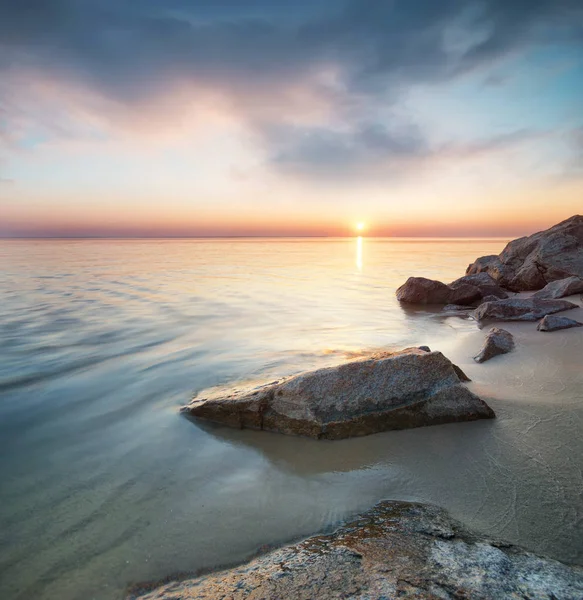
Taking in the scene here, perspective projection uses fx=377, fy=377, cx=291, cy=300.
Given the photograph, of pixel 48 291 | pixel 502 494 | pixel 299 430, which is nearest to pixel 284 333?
pixel 299 430

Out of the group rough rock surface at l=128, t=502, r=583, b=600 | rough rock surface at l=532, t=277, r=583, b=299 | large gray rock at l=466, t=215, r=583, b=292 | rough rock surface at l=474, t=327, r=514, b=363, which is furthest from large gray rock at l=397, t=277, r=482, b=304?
rough rock surface at l=128, t=502, r=583, b=600

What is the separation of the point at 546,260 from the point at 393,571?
1475 centimetres

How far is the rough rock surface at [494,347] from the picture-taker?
627cm

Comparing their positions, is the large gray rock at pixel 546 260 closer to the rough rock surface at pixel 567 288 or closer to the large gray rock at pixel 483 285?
the large gray rock at pixel 483 285

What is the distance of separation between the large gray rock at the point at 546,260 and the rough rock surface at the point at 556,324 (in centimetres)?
664

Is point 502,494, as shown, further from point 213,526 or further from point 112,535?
point 112,535

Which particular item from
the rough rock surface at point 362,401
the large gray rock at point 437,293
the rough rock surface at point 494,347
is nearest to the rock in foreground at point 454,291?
the large gray rock at point 437,293

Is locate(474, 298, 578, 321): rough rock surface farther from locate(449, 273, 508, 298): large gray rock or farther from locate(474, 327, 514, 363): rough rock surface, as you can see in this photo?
locate(449, 273, 508, 298): large gray rock

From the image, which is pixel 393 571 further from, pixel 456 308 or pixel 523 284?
pixel 523 284

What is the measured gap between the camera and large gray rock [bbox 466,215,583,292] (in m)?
13.2

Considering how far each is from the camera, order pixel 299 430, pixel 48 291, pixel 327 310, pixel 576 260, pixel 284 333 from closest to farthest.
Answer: pixel 299 430 < pixel 284 333 < pixel 327 310 < pixel 576 260 < pixel 48 291

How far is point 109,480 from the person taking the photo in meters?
3.45

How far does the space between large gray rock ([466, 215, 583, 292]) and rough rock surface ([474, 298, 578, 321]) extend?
201 inches

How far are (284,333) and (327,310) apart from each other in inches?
131
